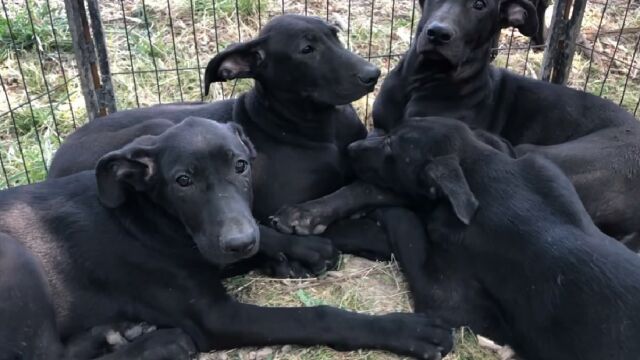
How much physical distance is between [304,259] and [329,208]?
421mm

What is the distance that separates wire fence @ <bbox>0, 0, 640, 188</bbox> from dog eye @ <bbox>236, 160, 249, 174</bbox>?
105 inches

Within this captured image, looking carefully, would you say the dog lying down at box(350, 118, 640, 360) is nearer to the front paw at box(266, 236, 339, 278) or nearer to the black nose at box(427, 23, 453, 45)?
the front paw at box(266, 236, 339, 278)

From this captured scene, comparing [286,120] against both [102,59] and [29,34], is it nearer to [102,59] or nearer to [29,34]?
[102,59]

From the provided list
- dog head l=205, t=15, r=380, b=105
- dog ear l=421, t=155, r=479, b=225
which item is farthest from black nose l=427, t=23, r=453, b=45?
dog ear l=421, t=155, r=479, b=225

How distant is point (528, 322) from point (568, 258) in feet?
1.34

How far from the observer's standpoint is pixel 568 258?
A: 12.3 feet

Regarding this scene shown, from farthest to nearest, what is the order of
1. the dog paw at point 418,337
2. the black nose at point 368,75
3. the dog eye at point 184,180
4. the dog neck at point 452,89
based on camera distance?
the dog neck at point 452,89
the black nose at point 368,75
the dog paw at point 418,337
the dog eye at point 184,180

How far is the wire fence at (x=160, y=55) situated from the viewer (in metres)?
6.65

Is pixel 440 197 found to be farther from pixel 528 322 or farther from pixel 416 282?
pixel 528 322

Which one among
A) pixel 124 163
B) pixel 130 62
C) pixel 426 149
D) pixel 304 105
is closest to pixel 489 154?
pixel 426 149

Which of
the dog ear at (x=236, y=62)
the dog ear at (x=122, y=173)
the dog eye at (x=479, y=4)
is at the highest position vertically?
the dog eye at (x=479, y=4)

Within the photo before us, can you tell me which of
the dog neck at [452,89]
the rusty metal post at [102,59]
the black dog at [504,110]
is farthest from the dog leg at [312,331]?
the rusty metal post at [102,59]

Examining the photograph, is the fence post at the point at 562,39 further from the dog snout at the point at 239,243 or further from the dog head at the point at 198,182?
the dog snout at the point at 239,243

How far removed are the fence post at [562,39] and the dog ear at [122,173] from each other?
407 centimetres
